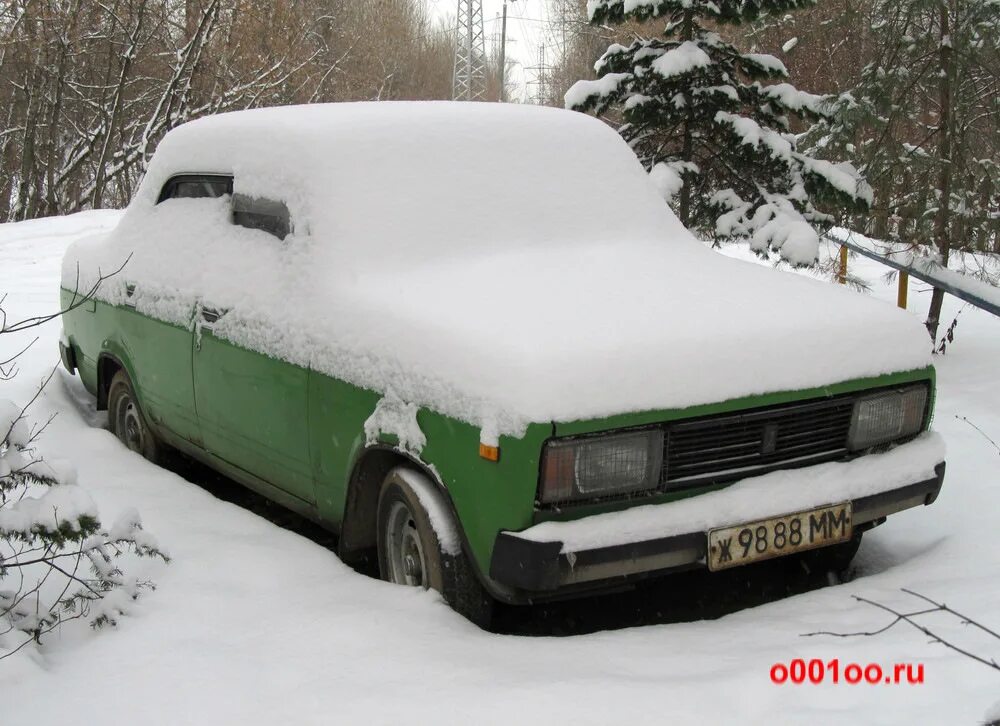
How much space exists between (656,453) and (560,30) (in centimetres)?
4162

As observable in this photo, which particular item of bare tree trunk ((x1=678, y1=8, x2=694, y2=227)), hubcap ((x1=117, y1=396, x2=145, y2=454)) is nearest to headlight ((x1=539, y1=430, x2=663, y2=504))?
hubcap ((x1=117, y1=396, x2=145, y2=454))

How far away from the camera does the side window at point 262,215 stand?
4.08 meters

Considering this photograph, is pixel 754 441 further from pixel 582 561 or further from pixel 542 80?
pixel 542 80

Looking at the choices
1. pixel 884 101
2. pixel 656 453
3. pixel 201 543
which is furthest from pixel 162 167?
pixel 884 101

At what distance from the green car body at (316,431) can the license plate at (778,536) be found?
0.17 meters

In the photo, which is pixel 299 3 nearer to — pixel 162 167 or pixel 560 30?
pixel 560 30

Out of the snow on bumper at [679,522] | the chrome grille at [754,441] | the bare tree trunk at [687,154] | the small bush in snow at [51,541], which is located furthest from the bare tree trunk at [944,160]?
the small bush in snow at [51,541]

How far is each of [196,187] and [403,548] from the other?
237 centimetres

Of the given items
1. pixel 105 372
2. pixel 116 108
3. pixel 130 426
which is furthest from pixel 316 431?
pixel 116 108

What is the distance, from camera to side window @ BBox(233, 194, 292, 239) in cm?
408

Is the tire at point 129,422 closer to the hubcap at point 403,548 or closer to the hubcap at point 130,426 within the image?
the hubcap at point 130,426

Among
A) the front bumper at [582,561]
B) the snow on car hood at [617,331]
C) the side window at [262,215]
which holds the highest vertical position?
the side window at [262,215]

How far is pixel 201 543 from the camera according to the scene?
3773 mm

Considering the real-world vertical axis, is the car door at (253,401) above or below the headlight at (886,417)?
below
